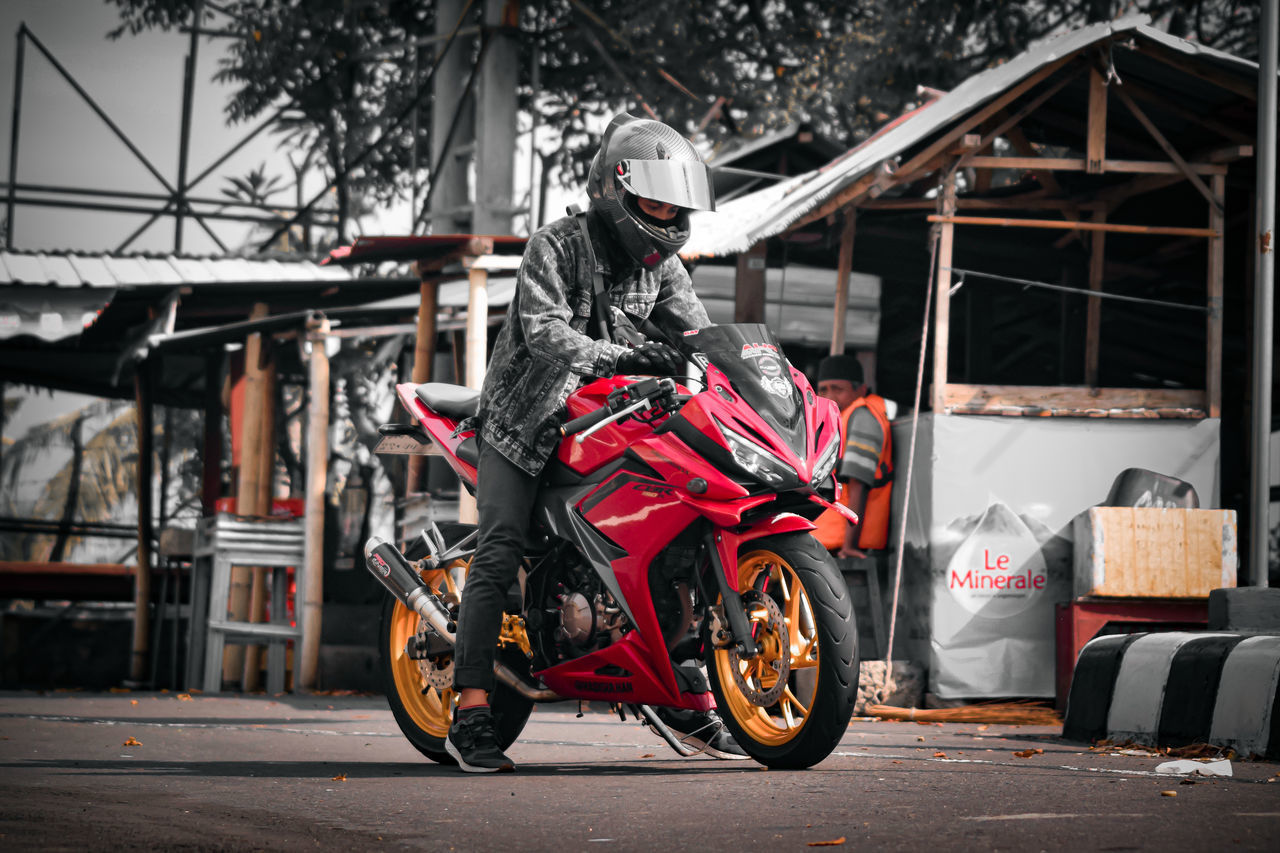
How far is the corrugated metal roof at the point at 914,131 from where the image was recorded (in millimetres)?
9648

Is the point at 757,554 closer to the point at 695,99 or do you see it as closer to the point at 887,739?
the point at 887,739

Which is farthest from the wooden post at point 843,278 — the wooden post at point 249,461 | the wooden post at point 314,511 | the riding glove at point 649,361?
the riding glove at point 649,361

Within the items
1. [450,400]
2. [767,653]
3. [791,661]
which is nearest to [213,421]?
[450,400]

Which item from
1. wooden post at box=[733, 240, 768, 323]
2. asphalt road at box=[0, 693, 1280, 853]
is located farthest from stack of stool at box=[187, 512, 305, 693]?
asphalt road at box=[0, 693, 1280, 853]

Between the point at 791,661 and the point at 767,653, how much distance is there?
0.41 ft

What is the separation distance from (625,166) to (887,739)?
3.11 metres

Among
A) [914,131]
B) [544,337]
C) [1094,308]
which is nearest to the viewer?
[544,337]

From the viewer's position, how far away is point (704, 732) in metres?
5.65

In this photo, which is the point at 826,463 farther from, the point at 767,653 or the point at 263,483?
the point at 263,483

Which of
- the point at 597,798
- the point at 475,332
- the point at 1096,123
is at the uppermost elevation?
the point at 1096,123

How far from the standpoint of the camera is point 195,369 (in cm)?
1817

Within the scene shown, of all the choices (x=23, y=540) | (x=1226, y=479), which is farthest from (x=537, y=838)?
(x=23, y=540)

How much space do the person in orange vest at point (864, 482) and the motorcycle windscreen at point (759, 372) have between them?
16.8ft

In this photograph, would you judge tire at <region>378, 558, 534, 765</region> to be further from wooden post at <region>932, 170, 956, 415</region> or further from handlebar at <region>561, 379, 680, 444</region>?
wooden post at <region>932, 170, 956, 415</region>
